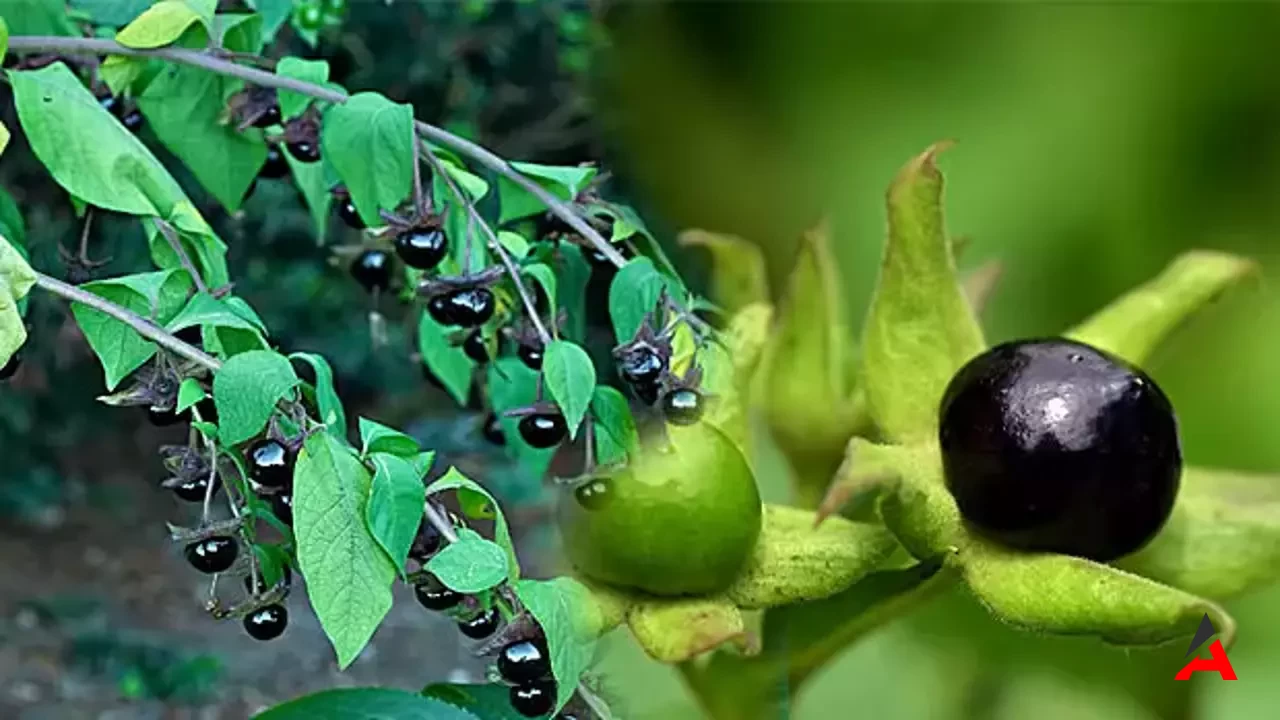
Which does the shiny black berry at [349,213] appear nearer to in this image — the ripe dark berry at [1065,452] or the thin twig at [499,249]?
the thin twig at [499,249]

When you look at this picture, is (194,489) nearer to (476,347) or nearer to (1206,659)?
(476,347)

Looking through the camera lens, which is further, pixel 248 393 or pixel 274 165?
pixel 274 165

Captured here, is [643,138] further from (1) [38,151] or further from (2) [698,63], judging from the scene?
(1) [38,151]

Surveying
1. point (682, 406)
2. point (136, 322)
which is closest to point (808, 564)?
point (682, 406)

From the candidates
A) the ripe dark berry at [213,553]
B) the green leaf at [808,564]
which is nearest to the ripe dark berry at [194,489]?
the ripe dark berry at [213,553]

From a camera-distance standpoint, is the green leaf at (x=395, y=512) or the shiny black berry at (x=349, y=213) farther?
the shiny black berry at (x=349, y=213)

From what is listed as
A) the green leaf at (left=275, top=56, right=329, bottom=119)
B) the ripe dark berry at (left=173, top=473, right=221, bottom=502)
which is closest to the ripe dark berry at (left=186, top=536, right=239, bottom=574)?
the ripe dark berry at (left=173, top=473, right=221, bottom=502)

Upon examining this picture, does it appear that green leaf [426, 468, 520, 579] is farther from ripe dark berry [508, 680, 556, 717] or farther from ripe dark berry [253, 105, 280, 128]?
ripe dark berry [253, 105, 280, 128]
